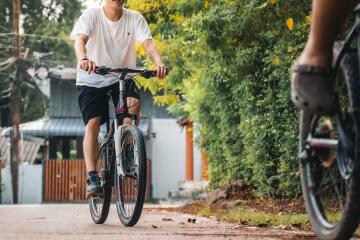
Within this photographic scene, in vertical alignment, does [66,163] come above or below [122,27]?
below

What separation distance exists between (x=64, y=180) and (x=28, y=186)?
1.81m

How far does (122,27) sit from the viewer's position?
5961 millimetres

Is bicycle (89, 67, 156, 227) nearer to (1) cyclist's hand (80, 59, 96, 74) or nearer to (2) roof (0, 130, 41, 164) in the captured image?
(1) cyclist's hand (80, 59, 96, 74)

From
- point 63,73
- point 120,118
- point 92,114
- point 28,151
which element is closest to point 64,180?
point 63,73

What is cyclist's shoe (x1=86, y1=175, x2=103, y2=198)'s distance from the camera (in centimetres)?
584

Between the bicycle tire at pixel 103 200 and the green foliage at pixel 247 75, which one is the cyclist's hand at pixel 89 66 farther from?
the green foliage at pixel 247 75

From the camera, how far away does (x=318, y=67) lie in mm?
2893

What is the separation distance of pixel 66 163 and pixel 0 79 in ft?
29.4

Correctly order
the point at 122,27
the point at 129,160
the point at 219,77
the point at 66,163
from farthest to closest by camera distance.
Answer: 1. the point at 66,163
2. the point at 219,77
3. the point at 122,27
4. the point at 129,160

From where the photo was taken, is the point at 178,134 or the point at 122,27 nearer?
the point at 122,27

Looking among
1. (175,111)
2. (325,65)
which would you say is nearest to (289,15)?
(325,65)

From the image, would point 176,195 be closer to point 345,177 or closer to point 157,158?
point 157,158

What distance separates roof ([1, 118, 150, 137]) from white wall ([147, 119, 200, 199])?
136cm

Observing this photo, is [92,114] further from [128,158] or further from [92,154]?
[128,158]
